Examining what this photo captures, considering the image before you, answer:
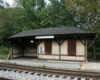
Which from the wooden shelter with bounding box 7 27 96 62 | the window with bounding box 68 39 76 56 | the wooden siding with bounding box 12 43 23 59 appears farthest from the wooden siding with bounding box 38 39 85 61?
the wooden siding with bounding box 12 43 23 59

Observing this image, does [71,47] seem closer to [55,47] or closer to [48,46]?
[55,47]

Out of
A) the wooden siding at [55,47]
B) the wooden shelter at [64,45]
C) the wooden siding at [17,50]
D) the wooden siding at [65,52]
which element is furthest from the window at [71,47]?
the wooden siding at [17,50]

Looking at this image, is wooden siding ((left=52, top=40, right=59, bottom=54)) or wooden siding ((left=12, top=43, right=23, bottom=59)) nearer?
wooden siding ((left=52, top=40, right=59, bottom=54))

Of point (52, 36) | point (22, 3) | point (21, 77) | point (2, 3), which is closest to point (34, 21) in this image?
point (22, 3)

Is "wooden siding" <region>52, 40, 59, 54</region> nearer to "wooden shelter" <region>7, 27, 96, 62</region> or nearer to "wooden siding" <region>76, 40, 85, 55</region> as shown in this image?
"wooden shelter" <region>7, 27, 96, 62</region>

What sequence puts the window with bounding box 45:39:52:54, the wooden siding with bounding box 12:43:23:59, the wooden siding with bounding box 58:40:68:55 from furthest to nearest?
1. the wooden siding with bounding box 12:43:23:59
2. the window with bounding box 45:39:52:54
3. the wooden siding with bounding box 58:40:68:55

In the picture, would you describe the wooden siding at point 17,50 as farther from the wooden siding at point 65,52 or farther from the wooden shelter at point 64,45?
the wooden siding at point 65,52

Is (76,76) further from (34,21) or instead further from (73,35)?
(34,21)

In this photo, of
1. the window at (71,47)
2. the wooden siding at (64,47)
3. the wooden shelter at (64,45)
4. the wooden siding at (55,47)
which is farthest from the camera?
the wooden siding at (55,47)

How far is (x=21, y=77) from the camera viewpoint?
8.03 meters

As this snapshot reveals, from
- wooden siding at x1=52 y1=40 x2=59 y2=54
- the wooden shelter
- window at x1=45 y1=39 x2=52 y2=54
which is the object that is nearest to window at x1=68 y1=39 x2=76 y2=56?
the wooden shelter

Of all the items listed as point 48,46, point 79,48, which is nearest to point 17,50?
point 48,46

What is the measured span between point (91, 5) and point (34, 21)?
17.7m

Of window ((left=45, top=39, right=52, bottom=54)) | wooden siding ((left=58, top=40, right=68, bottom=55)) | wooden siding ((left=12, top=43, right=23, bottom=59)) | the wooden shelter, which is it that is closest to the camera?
the wooden shelter
